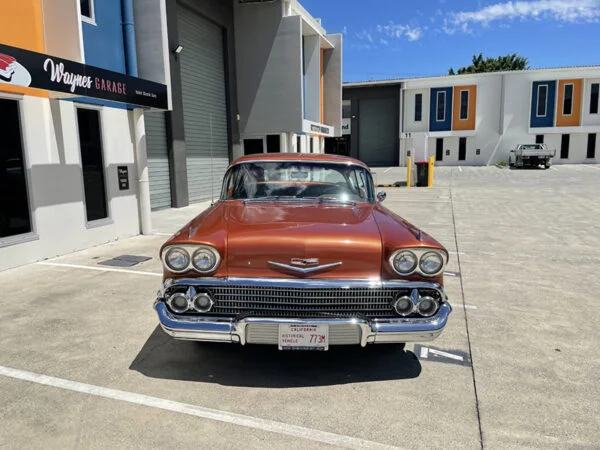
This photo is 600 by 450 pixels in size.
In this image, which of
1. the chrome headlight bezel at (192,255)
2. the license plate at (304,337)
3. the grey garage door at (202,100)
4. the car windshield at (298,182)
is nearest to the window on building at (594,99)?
the grey garage door at (202,100)

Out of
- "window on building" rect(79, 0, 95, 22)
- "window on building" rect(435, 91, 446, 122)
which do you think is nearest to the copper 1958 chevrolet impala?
"window on building" rect(79, 0, 95, 22)

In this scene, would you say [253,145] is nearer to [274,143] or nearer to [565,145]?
[274,143]

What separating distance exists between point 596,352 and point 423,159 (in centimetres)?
1806

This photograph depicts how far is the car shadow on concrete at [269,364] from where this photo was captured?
3318mm

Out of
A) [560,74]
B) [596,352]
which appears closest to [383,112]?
[560,74]

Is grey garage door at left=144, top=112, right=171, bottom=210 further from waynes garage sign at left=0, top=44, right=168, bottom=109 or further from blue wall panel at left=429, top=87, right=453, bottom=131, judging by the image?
blue wall panel at left=429, top=87, right=453, bottom=131

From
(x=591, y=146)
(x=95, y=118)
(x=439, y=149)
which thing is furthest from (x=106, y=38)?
(x=591, y=146)

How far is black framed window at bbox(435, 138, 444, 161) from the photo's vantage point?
39.6 metres

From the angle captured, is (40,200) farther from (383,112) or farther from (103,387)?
(383,112)

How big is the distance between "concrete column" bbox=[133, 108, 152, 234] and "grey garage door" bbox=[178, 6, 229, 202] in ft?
14.2

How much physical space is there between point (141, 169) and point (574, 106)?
126ft

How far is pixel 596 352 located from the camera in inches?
149

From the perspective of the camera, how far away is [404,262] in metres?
3.06

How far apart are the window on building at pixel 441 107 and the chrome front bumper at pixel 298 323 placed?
1529 inches
